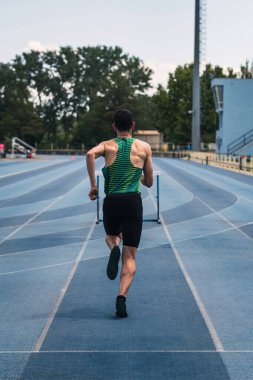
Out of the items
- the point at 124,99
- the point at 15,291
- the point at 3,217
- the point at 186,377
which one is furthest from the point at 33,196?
the point at 124,99

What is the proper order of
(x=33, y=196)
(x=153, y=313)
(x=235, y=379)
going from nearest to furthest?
(x=235, y=379), (x=153, y=313), (x=33, y=196)

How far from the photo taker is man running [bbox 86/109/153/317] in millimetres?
6934

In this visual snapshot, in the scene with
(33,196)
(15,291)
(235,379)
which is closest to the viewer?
(235,379)

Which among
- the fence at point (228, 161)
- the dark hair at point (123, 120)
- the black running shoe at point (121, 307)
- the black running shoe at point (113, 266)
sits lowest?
the fence at point (228, 161)

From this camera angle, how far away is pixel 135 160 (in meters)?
6.96

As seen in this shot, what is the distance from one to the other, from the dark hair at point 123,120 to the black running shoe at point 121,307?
1.55 meters

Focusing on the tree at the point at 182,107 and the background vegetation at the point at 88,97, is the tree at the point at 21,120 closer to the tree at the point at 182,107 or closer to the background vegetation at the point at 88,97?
the background vegetation at the point at 88,97

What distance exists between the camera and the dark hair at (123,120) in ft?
23.0

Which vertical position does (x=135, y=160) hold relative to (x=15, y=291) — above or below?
above

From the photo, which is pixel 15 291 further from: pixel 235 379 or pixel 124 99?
pixel 124 99

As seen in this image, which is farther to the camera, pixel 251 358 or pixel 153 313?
pixel 153 313

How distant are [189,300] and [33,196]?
17462 millimetres

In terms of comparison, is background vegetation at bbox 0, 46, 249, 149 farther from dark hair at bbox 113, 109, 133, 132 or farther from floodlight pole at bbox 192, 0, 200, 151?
dark hair at bbox 113, 109, 133, 132

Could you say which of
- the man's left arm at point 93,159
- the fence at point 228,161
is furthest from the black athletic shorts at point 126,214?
the fence at point 228,161
